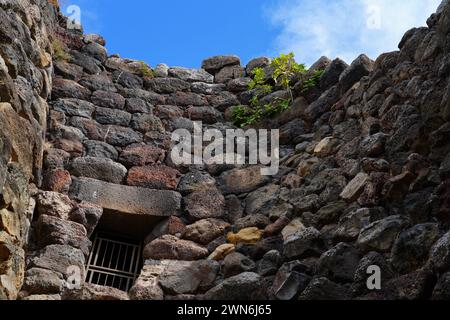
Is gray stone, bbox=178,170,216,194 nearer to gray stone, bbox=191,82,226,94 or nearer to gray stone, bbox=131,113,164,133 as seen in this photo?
gray stone, bbox=131,113,164,133

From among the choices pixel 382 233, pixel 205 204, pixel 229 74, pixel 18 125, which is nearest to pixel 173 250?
pixel 205 204

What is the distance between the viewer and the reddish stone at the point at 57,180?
406 cm

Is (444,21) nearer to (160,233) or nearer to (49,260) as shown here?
(160,233)

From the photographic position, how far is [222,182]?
15.0ft

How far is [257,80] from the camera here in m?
5.55

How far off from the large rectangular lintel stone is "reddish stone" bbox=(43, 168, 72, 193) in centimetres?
5

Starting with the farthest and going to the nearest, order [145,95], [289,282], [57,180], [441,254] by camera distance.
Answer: [145,95] < [57,180] < [289,282] < [441,254]

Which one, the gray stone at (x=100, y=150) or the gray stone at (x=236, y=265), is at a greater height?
the gray stone at (x=100, y=150)

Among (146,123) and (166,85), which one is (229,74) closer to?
(166,85)

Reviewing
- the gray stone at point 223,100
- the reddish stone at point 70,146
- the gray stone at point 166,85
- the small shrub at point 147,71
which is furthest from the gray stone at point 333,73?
the reddish stone at point 70,146

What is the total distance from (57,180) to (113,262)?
2.26 feet

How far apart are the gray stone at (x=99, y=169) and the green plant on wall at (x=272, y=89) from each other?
47.9 inches

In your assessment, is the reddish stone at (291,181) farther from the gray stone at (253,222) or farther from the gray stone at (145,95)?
→ the gray stone at (145,95)
